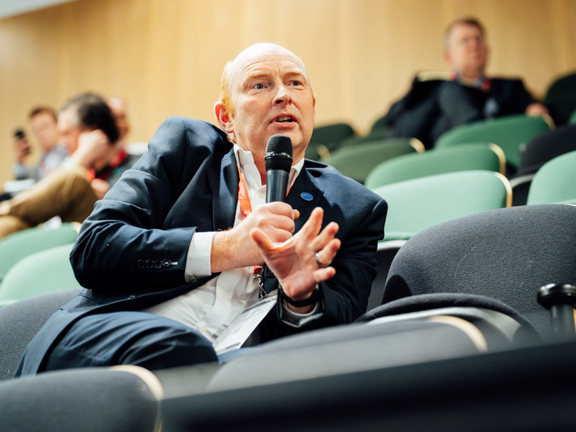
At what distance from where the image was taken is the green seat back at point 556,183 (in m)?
1.30

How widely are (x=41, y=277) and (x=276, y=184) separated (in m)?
0.90

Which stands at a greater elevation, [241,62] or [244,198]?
[241,62]

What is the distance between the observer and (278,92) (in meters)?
1.07

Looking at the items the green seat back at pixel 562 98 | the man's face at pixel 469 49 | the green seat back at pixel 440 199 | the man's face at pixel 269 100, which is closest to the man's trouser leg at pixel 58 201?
the green seat back at pixel 440 199

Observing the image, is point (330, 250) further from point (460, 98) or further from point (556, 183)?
point (460, 98)

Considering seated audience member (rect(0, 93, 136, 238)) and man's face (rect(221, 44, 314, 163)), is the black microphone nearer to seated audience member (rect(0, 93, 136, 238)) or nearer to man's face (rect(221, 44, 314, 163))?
Answer: man's face (rect(221, 44, 314, 163))

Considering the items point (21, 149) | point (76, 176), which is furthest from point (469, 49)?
point (21, 149)

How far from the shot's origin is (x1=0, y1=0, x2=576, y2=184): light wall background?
145 inches

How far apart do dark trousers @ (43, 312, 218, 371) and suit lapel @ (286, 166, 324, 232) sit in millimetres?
320

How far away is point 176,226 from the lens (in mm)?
983

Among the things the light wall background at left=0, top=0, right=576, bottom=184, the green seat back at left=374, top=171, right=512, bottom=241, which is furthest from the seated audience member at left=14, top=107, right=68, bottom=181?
the green seat back at left=374, top=171, right=512, bottom=241

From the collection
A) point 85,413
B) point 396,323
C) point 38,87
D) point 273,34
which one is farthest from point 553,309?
point 38,87

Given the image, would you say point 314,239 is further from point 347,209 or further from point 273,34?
point 273,34

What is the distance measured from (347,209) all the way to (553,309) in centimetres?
42
